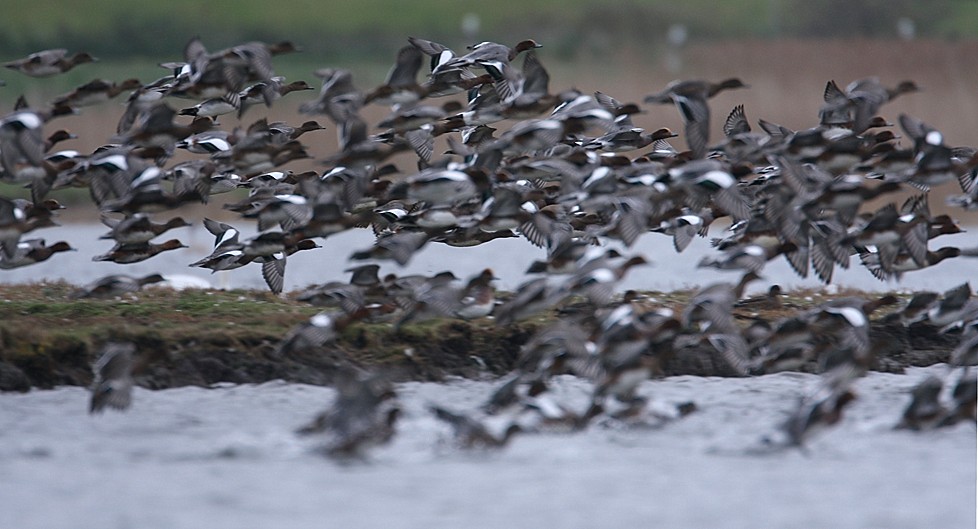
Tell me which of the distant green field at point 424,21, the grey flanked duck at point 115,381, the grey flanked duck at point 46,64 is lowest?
the grey flanked duck at point 115,381

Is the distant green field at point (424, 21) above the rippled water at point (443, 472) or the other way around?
above

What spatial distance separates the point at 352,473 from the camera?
28.7 ft

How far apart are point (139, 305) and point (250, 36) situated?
1286 inches

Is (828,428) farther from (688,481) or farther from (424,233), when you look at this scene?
(424,233)

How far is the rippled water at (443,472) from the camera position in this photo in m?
8.09

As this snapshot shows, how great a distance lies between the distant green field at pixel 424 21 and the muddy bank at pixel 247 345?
2743 cm

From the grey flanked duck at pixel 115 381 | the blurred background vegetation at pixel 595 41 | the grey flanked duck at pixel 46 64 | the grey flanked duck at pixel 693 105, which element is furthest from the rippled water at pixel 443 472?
the blurred background vegetation at pixel 595 41

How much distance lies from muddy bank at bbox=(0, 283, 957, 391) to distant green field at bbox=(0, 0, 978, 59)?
90.0ft

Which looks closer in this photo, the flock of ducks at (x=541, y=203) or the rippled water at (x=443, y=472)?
the rippled water at (x=443, y=472)

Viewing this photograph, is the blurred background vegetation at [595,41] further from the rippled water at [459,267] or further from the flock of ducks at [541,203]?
the flock of ducks at [541,203]

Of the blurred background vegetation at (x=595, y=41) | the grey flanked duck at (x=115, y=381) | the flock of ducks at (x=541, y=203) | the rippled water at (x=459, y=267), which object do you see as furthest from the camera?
the blurred background vegetation at (x=595, y=41)

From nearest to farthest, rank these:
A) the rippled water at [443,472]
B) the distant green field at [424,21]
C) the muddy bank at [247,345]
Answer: the rippled water at [443,472], the muddy bank at [247,345], the distant green field at [424,21]

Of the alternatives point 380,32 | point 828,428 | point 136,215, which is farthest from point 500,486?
point 380,32

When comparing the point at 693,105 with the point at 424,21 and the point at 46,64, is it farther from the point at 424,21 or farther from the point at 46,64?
the point at 424,21
